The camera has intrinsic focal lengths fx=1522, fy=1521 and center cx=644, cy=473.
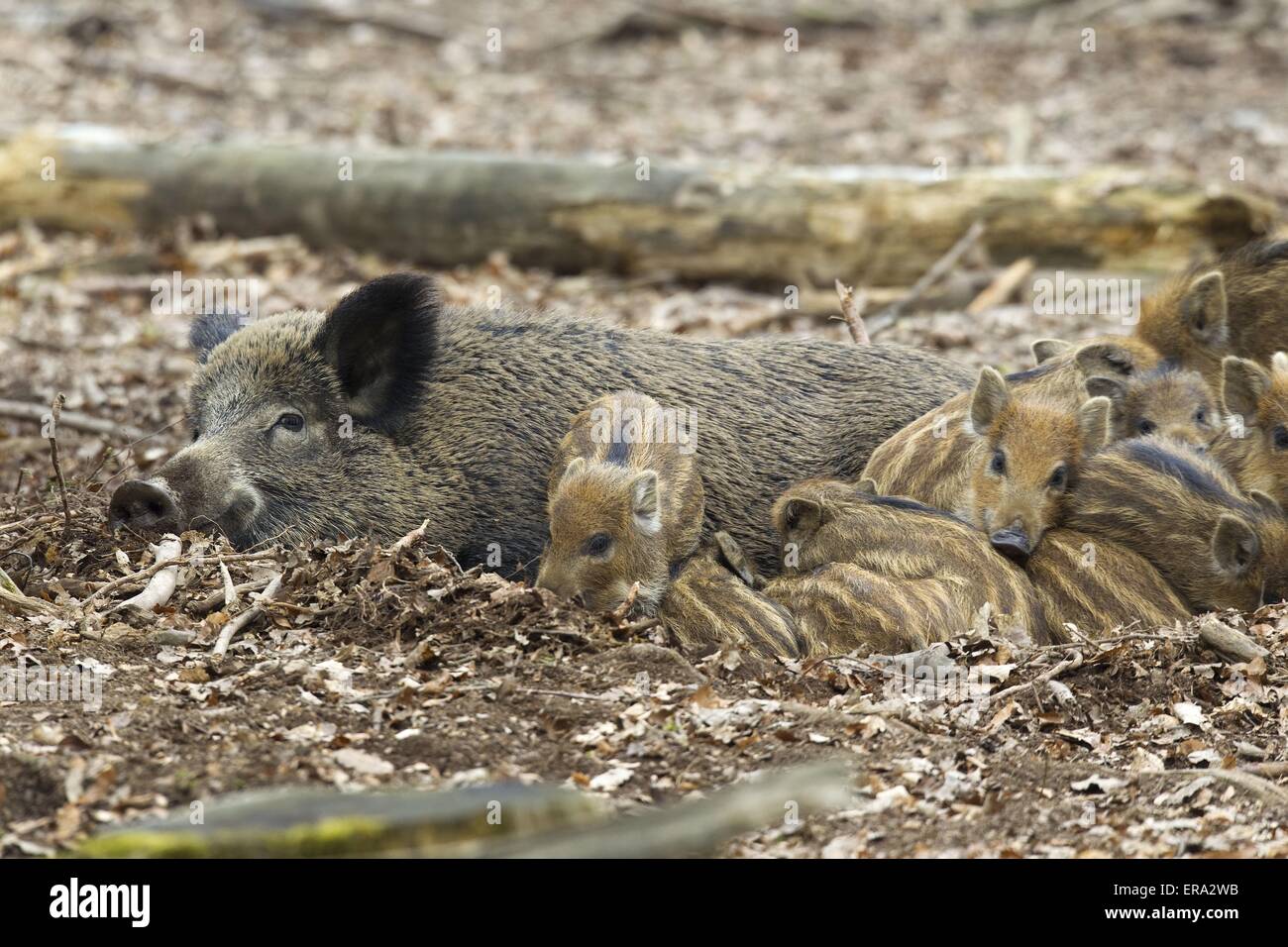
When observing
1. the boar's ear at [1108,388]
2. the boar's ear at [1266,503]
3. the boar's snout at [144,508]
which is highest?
the boar's ear at [1108,388]

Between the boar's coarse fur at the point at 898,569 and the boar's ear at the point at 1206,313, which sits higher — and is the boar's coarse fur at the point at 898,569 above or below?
below

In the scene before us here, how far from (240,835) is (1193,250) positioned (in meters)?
9.36

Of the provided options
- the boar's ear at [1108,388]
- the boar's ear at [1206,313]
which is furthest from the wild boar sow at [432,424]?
the boar's ear at [1206,313]

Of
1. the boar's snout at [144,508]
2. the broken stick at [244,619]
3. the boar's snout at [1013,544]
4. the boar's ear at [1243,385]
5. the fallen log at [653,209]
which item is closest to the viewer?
the broken stick at [244,619]

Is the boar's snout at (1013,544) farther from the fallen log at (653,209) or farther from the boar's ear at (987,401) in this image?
the fallen log at (653,209)

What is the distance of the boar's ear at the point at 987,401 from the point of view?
22.1 feet

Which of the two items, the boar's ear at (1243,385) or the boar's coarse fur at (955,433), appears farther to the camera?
the boar's ear at (1243,385)

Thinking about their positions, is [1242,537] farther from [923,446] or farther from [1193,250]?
[1193,250]

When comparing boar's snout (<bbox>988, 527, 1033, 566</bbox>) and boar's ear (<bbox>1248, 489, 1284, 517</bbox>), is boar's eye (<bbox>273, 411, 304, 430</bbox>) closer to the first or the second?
boar's snout (<bbox>988, 527, 1033, 566</bbox>)

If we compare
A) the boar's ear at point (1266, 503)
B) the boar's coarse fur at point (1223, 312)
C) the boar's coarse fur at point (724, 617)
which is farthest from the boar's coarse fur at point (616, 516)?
the boar's coarse fur at point (1223, 312)

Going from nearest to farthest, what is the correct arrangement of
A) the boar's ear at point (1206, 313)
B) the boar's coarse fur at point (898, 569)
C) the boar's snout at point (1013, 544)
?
the boar's coarse fur at point (898, 569), the boar's snout at point (1013, 544), the boar's ear at point (1206, 313)

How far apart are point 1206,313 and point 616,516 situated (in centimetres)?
344

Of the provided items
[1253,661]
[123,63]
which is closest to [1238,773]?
[1253,661]

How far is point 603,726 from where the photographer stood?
4.98 meters
